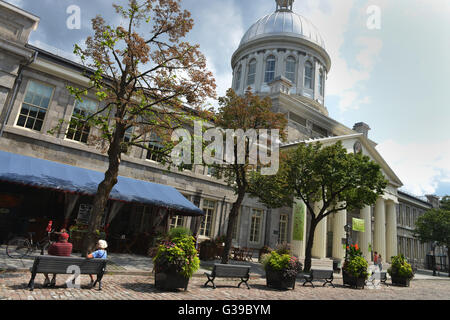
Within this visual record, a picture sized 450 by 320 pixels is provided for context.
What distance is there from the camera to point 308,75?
4159 centimetres

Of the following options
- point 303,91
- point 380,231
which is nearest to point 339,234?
point 380,231

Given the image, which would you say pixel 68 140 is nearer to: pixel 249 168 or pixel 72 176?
pixel 72 176

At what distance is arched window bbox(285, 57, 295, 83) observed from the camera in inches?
1587

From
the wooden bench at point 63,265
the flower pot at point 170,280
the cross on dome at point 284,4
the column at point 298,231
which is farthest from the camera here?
the cross on dome at point 284,4

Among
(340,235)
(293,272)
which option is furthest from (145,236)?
(340,235)

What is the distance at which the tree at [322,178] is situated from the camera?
55.9ft

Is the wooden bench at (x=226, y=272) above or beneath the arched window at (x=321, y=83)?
beneath

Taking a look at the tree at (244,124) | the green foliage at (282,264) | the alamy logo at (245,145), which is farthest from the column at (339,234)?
the green foliage at (282,264)

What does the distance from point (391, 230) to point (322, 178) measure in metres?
24.9

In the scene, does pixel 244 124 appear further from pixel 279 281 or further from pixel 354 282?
pixel 354 282

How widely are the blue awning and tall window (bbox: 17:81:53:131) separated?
202 centimetres

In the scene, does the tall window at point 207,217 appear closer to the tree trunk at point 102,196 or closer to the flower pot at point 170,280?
the tree trunk at point 102,196

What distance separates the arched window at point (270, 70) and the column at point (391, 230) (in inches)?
875

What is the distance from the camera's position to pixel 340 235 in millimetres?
27219
